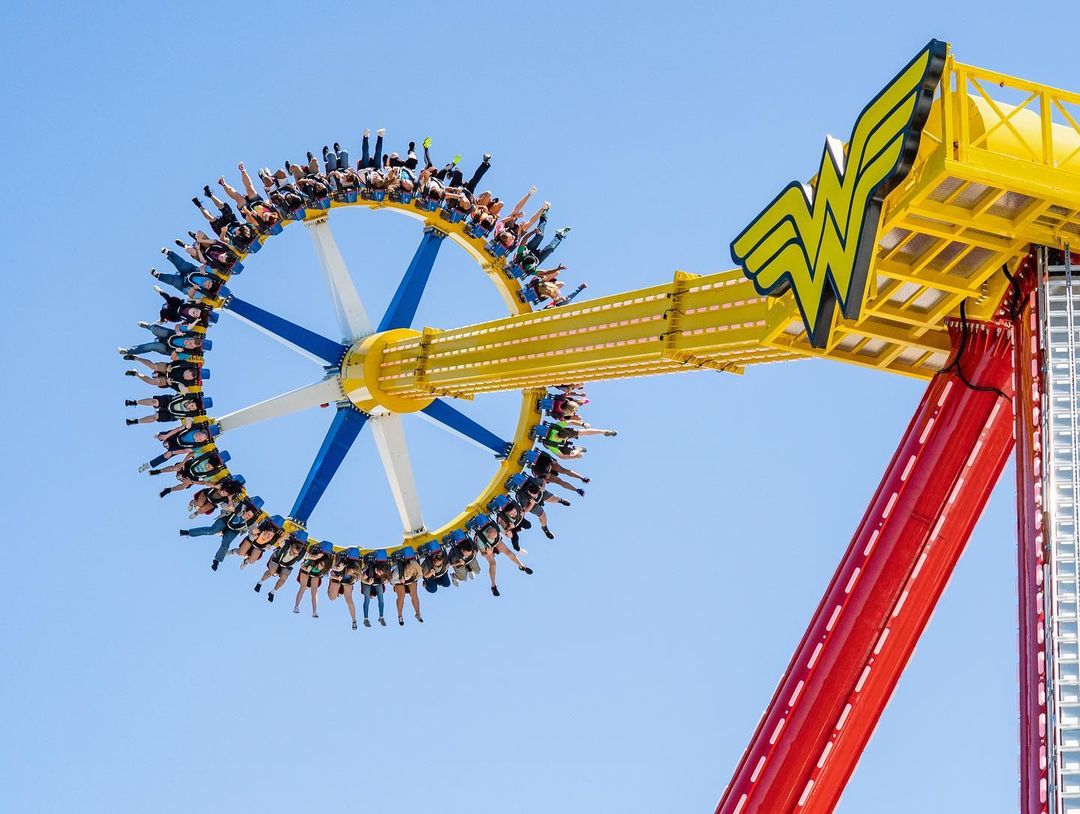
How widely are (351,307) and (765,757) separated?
46.6 feet

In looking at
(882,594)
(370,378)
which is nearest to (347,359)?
(370,378)

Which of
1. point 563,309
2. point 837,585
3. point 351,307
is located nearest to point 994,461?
point 837,585

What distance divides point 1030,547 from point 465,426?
1692 centimetres

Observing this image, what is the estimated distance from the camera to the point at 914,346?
1806 centimetres

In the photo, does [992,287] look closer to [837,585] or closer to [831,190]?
[831,190]

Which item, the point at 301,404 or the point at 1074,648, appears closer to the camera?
the point at 1074,648

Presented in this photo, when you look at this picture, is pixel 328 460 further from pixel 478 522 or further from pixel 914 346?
pixel 914 346

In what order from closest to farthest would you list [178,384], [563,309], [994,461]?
[994,461], [563,309], [178,384]

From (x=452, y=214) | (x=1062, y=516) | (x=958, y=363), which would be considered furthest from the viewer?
(x=452, y=214)

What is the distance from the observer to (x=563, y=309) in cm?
2281

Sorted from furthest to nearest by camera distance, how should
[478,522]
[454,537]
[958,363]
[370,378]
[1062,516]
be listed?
[454,537] → [478,522] → [370,378] → [958,363] → [1062,516]

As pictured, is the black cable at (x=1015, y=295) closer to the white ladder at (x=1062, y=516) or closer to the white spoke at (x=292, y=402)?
the white ladder at (x=1062, y=516)

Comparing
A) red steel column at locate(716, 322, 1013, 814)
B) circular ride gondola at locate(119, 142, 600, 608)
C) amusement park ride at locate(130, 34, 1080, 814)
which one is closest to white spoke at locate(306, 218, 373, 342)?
circular ride gondola at locate(119, 142, 600, 608)

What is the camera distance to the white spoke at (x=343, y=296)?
30.4 metres
